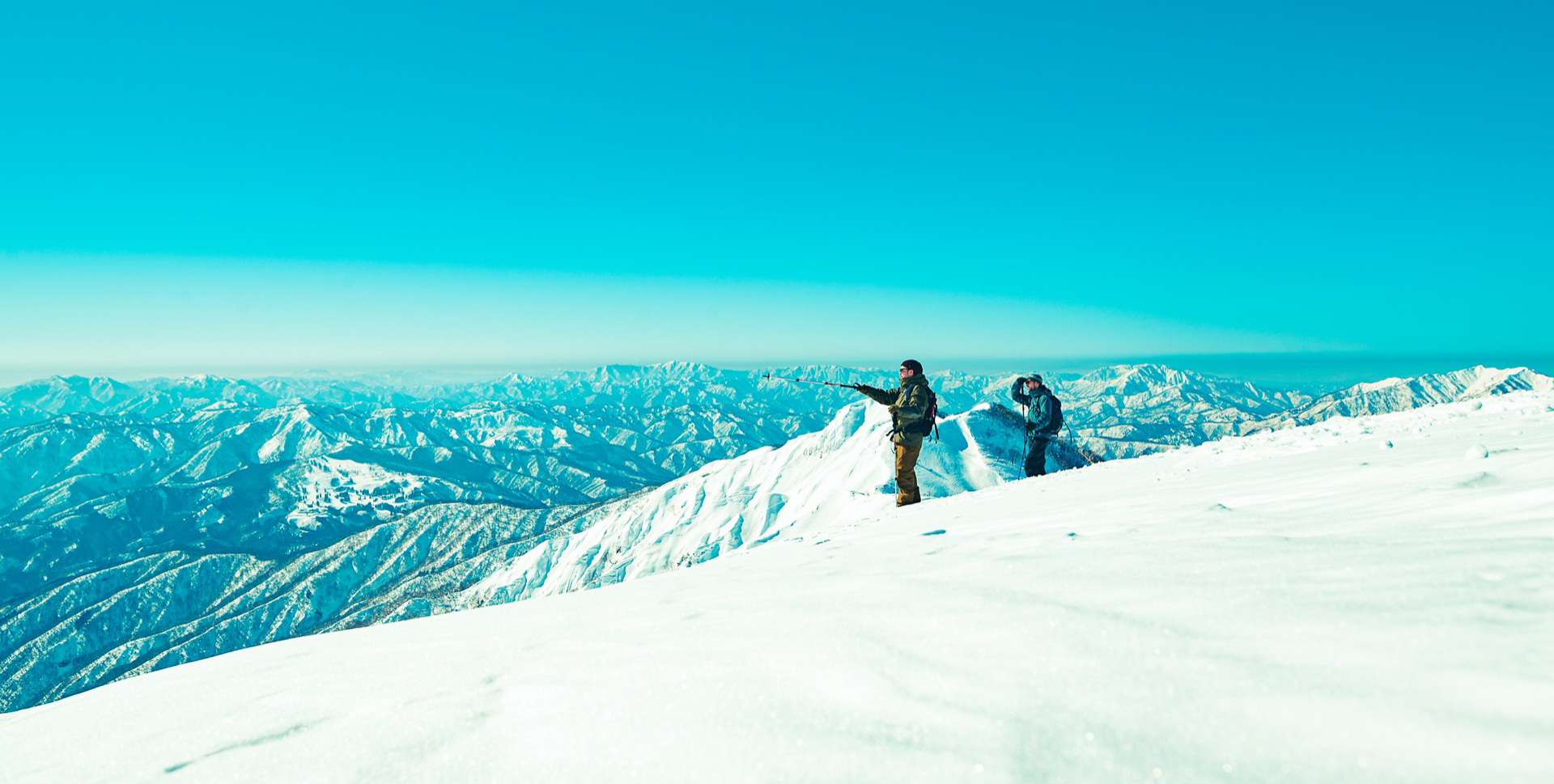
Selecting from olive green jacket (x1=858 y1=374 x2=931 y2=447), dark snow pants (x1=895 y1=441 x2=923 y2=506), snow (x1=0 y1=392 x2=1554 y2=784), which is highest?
olive green jacket (x1=858 y1=374 x2=931 y2=447)

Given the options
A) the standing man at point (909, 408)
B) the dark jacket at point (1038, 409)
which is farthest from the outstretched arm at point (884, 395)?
the dark jacket at point (1038, 409)

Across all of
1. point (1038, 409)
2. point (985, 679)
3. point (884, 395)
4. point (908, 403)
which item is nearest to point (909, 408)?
point (908, 403)

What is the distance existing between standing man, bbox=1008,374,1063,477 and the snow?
13.1 meters

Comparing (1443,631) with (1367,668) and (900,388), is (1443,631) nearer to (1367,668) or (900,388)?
(1367,668)

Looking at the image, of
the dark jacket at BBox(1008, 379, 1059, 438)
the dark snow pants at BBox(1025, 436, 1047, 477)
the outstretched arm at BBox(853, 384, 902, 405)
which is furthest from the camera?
the dark snow pants at BBox(1025, 436, 1047, 477)

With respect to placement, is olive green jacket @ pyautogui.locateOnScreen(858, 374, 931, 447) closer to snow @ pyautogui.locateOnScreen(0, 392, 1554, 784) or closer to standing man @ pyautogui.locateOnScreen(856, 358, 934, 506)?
standing man @ pyautogui.locateOnScreen(856, 358, 934, 506)

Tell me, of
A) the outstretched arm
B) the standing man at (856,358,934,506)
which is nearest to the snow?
the standing man at (856,358,934,506)

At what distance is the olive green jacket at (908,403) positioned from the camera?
47.8ft

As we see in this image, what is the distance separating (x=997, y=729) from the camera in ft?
7.20

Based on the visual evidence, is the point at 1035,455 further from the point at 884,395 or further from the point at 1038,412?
the point at 884,395

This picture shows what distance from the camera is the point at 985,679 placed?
2602mm

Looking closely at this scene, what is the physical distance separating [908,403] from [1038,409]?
6.26 m

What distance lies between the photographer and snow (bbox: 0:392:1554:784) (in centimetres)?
199

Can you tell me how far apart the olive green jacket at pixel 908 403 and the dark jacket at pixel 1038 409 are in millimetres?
5196
